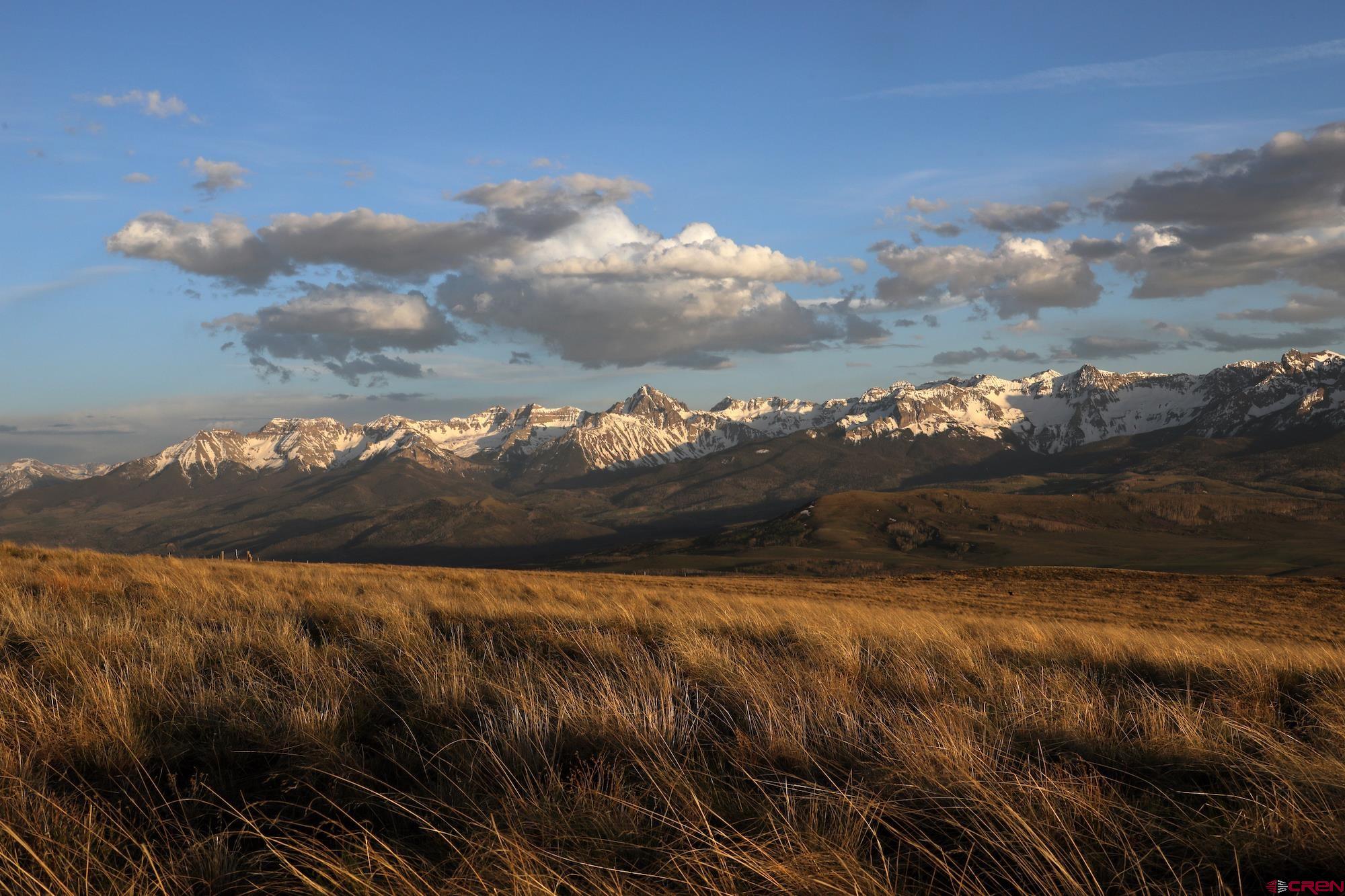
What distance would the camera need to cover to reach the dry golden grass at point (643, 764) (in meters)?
3.88

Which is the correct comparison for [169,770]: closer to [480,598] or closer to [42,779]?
[42,779]

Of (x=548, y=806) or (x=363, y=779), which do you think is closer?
(x=548, y=806)

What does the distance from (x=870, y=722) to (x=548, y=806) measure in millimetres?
2319

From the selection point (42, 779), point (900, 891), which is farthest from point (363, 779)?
point (900, 891)

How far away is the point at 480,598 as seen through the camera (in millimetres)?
15883

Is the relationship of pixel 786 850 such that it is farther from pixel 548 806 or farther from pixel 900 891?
pixel 548 806

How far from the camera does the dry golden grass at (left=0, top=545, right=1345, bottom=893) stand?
3.88m

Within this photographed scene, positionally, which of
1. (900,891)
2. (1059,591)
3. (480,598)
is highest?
(900,891)

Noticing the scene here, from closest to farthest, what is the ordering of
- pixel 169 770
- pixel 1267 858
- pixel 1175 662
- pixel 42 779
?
pixel 1267 858 → pixel 42 779 → pixel 169 770 → pixel 1175 662

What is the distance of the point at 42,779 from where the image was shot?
4930mm

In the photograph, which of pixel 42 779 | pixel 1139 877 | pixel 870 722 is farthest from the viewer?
pixel 870 722

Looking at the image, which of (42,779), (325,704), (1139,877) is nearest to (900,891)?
(1139,877)

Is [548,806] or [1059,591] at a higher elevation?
[548,806]

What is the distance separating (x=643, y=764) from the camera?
497cm
